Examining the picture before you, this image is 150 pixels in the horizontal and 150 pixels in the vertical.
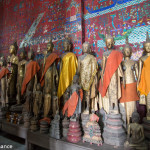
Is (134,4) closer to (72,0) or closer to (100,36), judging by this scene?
(100,36)

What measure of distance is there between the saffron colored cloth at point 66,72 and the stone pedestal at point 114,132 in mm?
1681

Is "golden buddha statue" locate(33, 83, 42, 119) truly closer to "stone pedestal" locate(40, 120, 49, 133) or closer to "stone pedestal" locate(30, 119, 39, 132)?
"stone pedestal" locate(30, 119, 39, 132)

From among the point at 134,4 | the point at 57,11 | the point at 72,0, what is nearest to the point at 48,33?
the point at 57,11

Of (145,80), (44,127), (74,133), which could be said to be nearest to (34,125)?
(44,127)

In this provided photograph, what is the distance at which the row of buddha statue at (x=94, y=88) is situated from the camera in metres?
2.93

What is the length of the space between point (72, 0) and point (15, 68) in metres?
3.36

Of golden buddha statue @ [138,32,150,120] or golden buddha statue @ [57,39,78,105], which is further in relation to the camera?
golden buddha statue @ [57,39,78,105]

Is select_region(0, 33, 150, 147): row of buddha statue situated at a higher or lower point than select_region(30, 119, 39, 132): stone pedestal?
higher

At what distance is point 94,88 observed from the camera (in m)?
3.53

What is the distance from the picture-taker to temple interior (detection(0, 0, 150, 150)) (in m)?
2.84

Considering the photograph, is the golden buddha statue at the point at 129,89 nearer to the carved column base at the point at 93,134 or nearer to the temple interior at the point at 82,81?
the temple interior at the point at 82,81

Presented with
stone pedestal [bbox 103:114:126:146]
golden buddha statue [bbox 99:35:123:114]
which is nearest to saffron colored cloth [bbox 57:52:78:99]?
golden buddha statue [bbox 99:35:123:114]

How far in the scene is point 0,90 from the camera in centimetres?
534

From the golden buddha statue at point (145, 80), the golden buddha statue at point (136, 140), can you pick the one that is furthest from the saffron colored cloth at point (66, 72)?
the golden buddha statue at point (136, 140)
